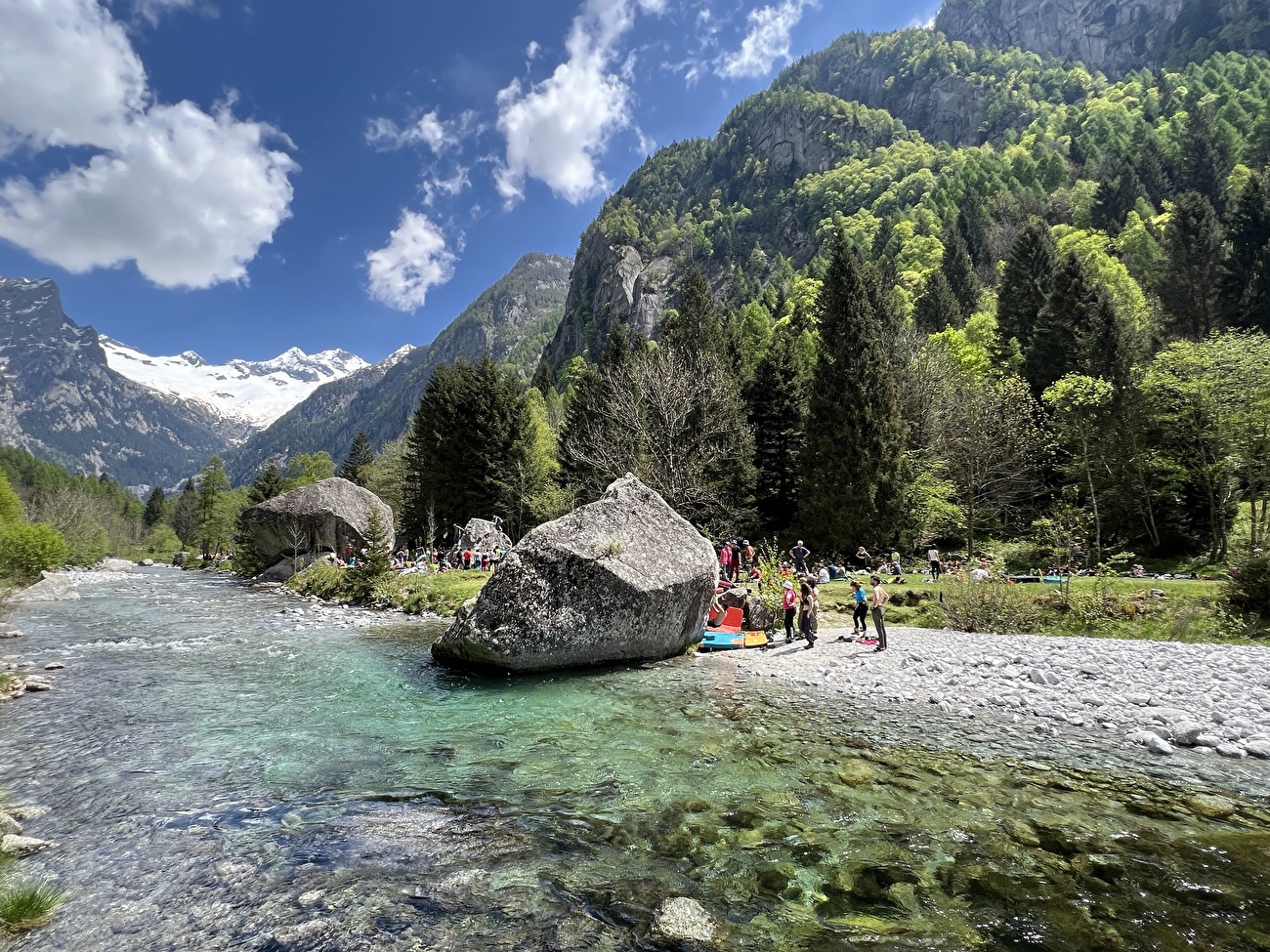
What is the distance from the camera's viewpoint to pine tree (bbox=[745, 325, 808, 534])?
133 ft

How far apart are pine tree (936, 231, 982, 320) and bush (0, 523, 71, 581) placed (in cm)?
8077

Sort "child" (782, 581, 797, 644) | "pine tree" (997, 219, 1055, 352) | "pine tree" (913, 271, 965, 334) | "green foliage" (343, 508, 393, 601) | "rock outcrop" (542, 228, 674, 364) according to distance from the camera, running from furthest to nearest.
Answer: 1. "rock outcrop" (542, 228, 674, 364)
2. "pine tree" (913, 271, 965, 334)
3. "pine tree" (997, 219, 1055, 352)
4. "green foliage" (343, 508, 393, 601)
5. "child" (782, 581, 797, 644)

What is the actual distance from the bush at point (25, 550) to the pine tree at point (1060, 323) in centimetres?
6230

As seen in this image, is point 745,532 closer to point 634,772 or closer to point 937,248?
point 634,772

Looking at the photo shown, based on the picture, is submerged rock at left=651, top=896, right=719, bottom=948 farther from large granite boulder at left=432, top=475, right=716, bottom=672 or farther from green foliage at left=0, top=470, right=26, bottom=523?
green foliage at left=0, top=470, right=26, bottom=523

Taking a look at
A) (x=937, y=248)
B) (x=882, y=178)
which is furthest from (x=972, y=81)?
(x=937, y=248)

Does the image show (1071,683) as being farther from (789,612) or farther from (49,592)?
(49,592)

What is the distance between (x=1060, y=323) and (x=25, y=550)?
6542 cm

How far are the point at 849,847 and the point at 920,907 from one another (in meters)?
1.01

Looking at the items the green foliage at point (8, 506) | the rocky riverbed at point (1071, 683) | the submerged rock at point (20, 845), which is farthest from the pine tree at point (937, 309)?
the green foliage at point (8, 506)

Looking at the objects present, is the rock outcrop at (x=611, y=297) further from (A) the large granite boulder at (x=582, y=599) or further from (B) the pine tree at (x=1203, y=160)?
(A) the large granite boulder at (x=582, y=599)

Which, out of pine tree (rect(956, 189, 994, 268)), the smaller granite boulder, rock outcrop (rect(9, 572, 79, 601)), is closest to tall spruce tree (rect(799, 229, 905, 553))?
A: the smaller granite boulder

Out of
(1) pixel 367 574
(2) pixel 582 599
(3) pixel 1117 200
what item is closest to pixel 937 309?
(3) pixel 1117 200

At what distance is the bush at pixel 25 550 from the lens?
28.2m
